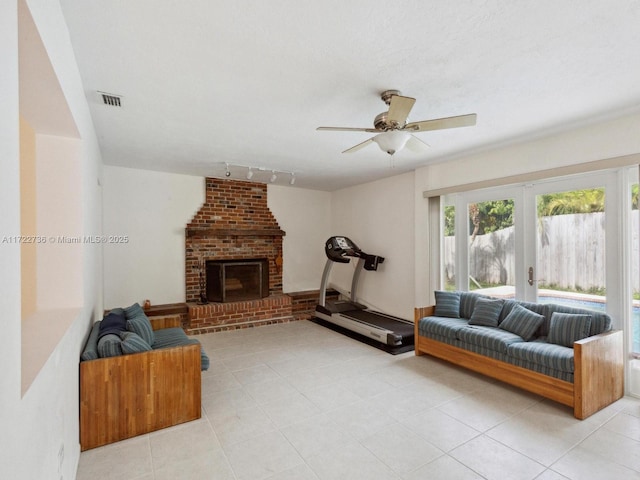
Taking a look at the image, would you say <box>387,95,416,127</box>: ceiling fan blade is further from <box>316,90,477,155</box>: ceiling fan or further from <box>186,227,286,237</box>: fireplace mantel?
<box>186,227,286,237</box>: fireplace mantel

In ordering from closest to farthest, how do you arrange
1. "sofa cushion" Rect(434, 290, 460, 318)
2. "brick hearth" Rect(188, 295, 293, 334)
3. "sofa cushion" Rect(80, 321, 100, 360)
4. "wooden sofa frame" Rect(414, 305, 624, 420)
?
1. "sofa cushion" Rect(80, 321, 100, 360)
2. "wooden sofa frame" Rect(414, 305, 624, 420)
3. "sofa cushion" Rect(434, 290, 460, 318)
4. "brick hearth" Rect(188, 295, 293, 334)

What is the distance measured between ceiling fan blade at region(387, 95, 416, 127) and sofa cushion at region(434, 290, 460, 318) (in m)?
2.53

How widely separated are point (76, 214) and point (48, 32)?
108 centimetres

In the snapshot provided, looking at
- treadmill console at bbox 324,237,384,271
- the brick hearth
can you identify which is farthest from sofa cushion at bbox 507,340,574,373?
the brick hearth

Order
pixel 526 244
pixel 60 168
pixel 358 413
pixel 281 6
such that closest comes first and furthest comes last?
1. pixel 281 6
2. pixel 60 168
3. pixel 358 413
4. pixel 526 244

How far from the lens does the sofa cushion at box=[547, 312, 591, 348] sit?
9.66 ft

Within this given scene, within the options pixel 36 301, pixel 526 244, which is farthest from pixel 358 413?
pixel 526 244

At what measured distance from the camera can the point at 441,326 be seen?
3.74m

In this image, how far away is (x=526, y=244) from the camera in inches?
150

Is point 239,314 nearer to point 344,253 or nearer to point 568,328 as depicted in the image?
point 344,253

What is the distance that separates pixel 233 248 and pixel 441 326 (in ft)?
12.0

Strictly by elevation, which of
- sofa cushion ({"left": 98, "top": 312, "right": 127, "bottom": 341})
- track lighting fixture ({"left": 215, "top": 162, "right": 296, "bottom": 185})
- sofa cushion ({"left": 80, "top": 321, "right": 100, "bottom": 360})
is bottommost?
sofa cushion ({"left": 80, "top": 321, "right": 100, "bottom": 360})

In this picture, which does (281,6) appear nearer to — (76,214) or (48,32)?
(48,32)

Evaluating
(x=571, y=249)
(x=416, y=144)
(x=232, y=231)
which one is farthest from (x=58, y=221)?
(x=571, y=249)
